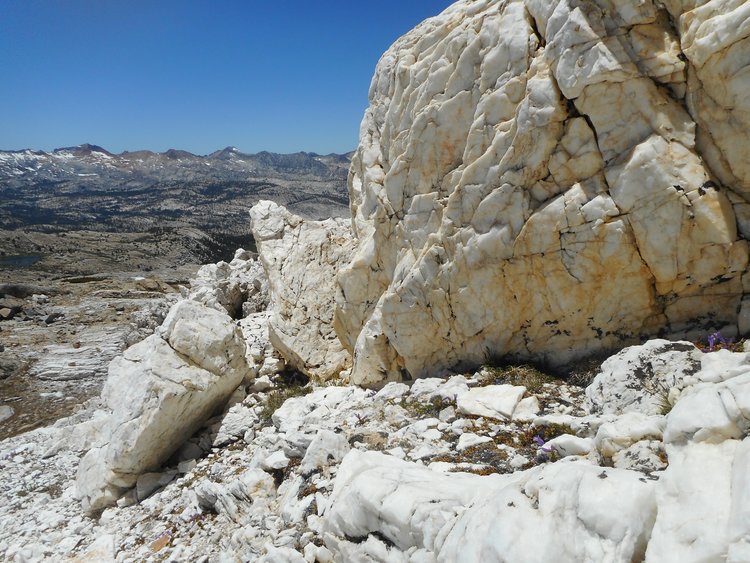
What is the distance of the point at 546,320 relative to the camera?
31.3 ft

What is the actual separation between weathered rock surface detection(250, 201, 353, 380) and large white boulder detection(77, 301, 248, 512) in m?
2.33

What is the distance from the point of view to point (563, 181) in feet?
28.3

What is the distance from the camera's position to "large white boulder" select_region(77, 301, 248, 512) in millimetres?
11516

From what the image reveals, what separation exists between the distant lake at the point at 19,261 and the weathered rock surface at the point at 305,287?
81365 mm

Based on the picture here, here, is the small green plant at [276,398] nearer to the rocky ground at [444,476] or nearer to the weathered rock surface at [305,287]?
the rocky ground at [444,476]

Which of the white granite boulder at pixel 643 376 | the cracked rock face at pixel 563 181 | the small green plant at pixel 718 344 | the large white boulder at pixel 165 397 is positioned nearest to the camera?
the white granite boulder at pixel 643 376

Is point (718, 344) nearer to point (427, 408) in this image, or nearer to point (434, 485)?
point (427, 408)

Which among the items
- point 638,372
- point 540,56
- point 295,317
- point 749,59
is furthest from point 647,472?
point 295,317

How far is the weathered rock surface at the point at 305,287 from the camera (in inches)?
629

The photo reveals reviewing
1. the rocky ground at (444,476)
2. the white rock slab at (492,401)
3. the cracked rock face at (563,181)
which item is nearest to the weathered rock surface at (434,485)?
the rocky ground at (444,476)

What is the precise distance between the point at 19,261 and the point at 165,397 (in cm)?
9519

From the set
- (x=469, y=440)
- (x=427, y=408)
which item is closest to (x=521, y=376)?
(x=427, y=408)

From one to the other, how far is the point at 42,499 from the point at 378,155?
1426 centimetres

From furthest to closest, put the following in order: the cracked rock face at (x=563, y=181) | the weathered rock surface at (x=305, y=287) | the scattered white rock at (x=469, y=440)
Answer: the weathered rock surface at (x=305, y=287) → the scattered white rock at (x=469, y=440) → the cracked rock face at (x=563, y=181)
